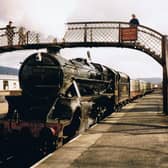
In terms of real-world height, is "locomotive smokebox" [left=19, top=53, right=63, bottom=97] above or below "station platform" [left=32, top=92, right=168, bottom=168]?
above

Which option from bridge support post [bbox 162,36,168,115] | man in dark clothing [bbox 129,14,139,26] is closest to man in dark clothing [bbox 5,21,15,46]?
man in dark clothing [bbox 129,14,139,26]

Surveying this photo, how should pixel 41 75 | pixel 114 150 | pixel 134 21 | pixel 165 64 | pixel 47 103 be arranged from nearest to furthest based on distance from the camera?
pixel 114 150, pixel 47 103, pixel 41 75, pixel 165 64, pixel 134 21

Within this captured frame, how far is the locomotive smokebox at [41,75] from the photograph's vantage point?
1157cm

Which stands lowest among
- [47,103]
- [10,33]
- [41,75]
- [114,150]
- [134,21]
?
[114,150]

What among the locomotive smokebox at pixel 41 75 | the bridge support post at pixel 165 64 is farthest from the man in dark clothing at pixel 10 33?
the bridge support post at pixel 165 64

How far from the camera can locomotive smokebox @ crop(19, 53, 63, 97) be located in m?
11.6

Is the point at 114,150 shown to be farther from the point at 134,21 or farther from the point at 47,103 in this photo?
the point at 134,21

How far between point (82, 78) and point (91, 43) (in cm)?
618

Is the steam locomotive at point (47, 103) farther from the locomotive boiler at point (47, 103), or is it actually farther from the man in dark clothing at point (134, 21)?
the man in dark clothing at point (134, 21)

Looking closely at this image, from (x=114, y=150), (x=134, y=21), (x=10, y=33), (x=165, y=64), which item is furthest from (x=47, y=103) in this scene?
(x=134, y=21)

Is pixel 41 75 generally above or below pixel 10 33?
below

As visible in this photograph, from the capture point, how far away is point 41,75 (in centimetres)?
1180

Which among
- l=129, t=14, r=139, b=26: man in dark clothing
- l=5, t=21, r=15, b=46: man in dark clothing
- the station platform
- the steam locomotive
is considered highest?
l=129, t=14, r=139, b=26: man in dark clothing

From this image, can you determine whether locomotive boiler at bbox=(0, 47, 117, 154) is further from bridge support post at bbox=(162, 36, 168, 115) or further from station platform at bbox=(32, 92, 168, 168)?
bridge support post at bbox=(162, 36, 168, 115)
